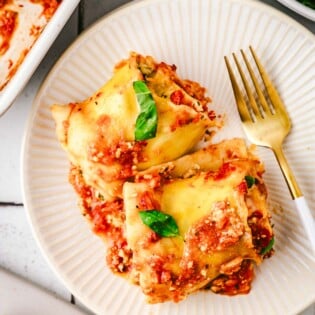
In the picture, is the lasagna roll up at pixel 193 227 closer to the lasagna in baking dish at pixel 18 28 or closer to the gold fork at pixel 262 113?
the gold fork at pixel 262 113

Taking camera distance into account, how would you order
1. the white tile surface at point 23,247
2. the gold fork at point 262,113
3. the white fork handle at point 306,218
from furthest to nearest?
1. the white tile surface at point 23,247
2. the gold fork at point 262,113
3. the white fork handle at point 306,218

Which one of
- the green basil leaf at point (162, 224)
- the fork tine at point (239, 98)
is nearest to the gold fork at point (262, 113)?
the fork tine at point (239, 98)

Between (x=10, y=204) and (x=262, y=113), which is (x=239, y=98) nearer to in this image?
(x=262, y=113)

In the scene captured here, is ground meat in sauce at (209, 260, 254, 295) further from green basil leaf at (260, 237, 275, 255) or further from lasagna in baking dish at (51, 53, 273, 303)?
green basil leaf at (260, 237, 275, 255)

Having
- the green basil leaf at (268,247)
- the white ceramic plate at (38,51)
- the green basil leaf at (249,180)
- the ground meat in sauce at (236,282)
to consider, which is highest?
the white ceramic plate at (38,51)

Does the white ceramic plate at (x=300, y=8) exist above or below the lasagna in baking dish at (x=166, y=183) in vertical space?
above

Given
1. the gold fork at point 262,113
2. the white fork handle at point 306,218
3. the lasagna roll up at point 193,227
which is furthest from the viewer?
the gold fork at point 262,113

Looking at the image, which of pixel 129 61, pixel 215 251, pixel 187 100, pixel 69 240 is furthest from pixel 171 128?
pixel 69 240

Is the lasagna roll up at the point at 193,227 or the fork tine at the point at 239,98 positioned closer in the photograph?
the lasagna roll up at the point at 193,227
